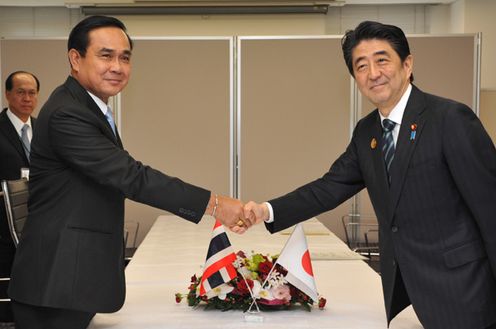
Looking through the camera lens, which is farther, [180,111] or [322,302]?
[180,111]

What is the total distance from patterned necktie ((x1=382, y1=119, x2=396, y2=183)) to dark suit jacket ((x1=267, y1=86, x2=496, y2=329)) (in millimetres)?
70

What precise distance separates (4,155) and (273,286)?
340 cm

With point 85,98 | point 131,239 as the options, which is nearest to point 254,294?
point 85,98

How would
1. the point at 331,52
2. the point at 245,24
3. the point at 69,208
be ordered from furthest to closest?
the point at 245,24, the point at 331,52, the point at 69,208

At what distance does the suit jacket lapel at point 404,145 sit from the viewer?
7.24ft

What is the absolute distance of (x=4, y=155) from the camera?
5328 millimetres

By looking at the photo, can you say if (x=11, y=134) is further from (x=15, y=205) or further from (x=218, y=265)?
(x=218, y=265)

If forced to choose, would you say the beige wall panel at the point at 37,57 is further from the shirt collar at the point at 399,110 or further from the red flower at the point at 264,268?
the shirt collar at the point at 399,110

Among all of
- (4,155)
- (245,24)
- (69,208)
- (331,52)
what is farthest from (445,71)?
(69,208)

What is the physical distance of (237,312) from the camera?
2.60 metres

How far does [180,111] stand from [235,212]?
13.7ft

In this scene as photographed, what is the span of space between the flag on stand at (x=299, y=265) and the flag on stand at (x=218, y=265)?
0.62ft

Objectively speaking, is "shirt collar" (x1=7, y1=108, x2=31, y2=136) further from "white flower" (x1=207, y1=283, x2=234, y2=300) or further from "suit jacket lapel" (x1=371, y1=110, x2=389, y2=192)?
"suit jacket lapel" (x1=371, y1=110, x2=389, y2=192)

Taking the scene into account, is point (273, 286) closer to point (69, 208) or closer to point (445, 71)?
point (69, 208)
